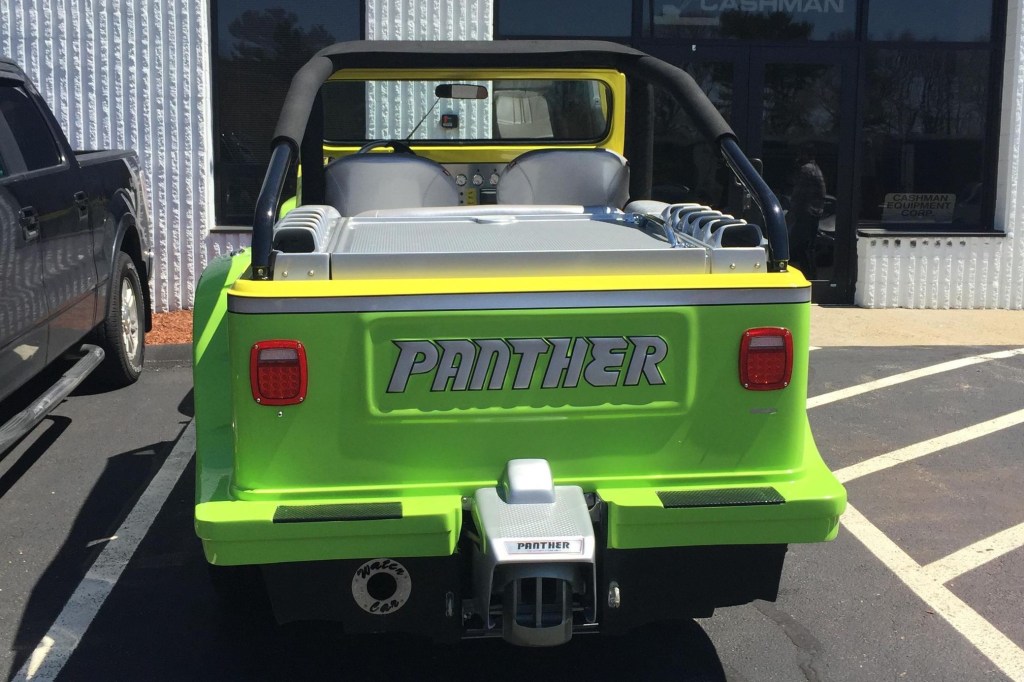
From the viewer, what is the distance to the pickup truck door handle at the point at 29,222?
5145mm

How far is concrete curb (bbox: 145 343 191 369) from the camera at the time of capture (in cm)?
789

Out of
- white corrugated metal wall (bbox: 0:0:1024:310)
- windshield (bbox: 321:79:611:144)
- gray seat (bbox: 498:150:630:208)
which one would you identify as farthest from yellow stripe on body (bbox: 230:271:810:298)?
white corrugated metal wall (bbox: 0:0:1024:310)

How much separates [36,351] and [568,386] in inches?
129

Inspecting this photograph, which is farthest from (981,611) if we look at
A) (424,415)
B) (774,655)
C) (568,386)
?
(424,415)

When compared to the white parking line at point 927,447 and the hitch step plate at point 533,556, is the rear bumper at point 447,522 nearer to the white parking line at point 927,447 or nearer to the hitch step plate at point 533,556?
the hitch step plate at point 533,556

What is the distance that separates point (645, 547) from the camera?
9.85 ft

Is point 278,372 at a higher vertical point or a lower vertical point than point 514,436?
higher

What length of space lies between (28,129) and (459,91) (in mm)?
2336

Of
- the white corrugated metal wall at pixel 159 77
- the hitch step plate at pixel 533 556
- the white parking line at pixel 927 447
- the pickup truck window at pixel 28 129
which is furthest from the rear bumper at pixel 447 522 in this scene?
the white corrugated metal wall at pixel 159 77

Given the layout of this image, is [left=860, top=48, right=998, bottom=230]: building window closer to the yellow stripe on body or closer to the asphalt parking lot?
the asphalt parking lot

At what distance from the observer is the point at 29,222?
5.23 metres

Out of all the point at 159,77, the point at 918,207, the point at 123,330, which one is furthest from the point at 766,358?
the point at 918,207

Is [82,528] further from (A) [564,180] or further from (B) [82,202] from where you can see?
(A) [564,180]

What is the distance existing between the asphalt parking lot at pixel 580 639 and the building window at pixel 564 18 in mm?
4930
